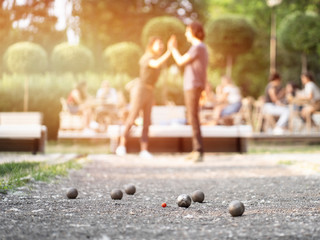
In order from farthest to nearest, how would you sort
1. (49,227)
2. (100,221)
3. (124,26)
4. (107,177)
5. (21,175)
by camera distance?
(124,26) → (107,177) → (21,175) → (100,221) → (49,227)

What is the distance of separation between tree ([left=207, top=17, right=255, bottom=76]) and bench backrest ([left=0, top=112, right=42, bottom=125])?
12964 millimetres

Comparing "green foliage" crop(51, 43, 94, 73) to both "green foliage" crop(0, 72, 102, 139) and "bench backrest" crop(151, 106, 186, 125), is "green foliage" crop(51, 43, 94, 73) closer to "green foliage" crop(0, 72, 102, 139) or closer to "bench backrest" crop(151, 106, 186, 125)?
"green foliage" crop(0, 72, 102, 139)

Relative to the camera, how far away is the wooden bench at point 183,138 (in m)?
11.3

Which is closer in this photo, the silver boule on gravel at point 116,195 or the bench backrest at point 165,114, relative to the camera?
the silver boule on gravel at point 116,195

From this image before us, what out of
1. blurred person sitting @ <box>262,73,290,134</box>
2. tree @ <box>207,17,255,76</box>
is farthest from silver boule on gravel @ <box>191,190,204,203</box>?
tree @ <box>207,17,255,76</box>

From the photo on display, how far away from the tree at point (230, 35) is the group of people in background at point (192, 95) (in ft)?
27.8

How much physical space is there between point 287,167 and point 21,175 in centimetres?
382

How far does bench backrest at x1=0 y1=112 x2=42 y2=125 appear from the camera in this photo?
38.1 ft

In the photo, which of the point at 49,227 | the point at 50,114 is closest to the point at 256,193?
the point at 49,227

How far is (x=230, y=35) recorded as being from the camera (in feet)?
76.0

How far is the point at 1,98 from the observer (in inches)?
626

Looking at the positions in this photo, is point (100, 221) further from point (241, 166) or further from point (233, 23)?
point (233, 23)

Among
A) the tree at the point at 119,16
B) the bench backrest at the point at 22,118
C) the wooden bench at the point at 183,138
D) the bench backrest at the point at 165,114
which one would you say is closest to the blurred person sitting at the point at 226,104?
the bench backrest at the point at 165,114

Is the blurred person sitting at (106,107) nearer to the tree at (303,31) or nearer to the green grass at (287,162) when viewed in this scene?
the green grass at (287,162)
